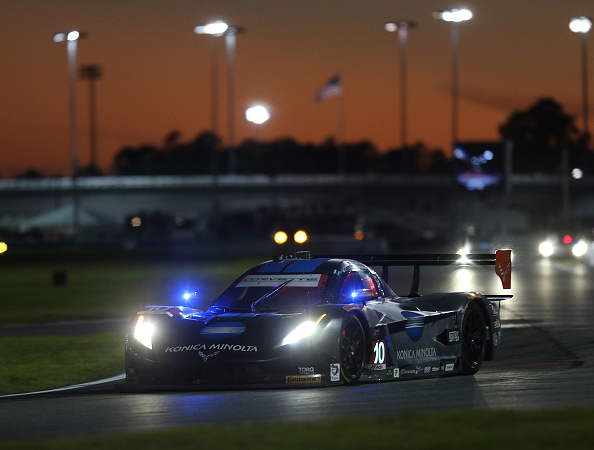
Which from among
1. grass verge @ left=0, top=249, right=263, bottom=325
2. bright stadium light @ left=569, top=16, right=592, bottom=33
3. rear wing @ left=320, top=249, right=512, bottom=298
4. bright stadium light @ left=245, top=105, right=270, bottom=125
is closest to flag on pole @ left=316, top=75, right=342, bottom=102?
bright stadium light @ left=569, top=16, right=592, bottom=33

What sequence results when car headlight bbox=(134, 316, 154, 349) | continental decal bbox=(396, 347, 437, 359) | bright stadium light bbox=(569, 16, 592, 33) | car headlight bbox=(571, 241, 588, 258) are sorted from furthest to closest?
bright stadium light bbox=(569, 16, 592, 33), car headlight bbox=(571, 241, 588, 258), continental decal bbox=(396, 347, 437, 359), car headlight bbox=(134, 316, 154, 349)

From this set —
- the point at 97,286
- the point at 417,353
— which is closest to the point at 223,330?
the point at 417,353

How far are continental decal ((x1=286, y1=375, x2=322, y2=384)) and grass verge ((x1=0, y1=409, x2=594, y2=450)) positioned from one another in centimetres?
237

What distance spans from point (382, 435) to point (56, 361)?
8.64 m

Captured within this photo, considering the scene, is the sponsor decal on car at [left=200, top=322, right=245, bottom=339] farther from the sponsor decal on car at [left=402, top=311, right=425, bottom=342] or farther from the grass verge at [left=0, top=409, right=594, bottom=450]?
the grass verge at [left=0, top=409, right=594, bottom=450]

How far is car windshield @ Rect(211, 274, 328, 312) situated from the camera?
40.8 feet

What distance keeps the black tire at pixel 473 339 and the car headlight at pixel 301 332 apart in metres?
2.36

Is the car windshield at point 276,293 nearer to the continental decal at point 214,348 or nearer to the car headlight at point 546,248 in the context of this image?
the continental decal at point 214,348

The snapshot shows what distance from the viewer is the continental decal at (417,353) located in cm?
1239

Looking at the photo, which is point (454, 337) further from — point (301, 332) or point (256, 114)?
point (256, 114)

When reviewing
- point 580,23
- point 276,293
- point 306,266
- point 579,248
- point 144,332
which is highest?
point 580,23

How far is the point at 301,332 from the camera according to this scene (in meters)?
11.4

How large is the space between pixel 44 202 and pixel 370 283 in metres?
134

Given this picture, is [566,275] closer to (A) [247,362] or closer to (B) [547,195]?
(A) [247,362]
